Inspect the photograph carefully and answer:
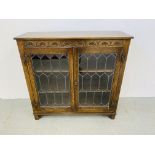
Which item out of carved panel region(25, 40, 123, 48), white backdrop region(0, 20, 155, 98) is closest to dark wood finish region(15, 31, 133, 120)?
carved panel region(25, 40, 123, 48)

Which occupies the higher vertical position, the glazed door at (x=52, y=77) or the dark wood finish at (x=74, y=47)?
the dark wood finish at (x=74, y=47)

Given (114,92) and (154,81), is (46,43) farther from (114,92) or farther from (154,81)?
(154,81)

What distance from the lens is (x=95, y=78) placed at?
1733 millimetres

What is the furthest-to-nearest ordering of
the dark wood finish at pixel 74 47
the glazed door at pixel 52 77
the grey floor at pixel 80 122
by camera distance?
the grey floor at pixel 80 122 < the glazed door at pixel 52 77 < the dark wood finish at pixel 74 47

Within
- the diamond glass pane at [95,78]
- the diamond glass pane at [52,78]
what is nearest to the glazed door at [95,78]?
the diamond glass pane at [95,78]

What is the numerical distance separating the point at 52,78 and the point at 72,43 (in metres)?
0.47

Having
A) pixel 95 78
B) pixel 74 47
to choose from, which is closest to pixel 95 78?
pixel 95 78

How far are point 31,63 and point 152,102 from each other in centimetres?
173

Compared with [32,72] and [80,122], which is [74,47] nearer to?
[32,72]

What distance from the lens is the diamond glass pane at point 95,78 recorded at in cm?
161
